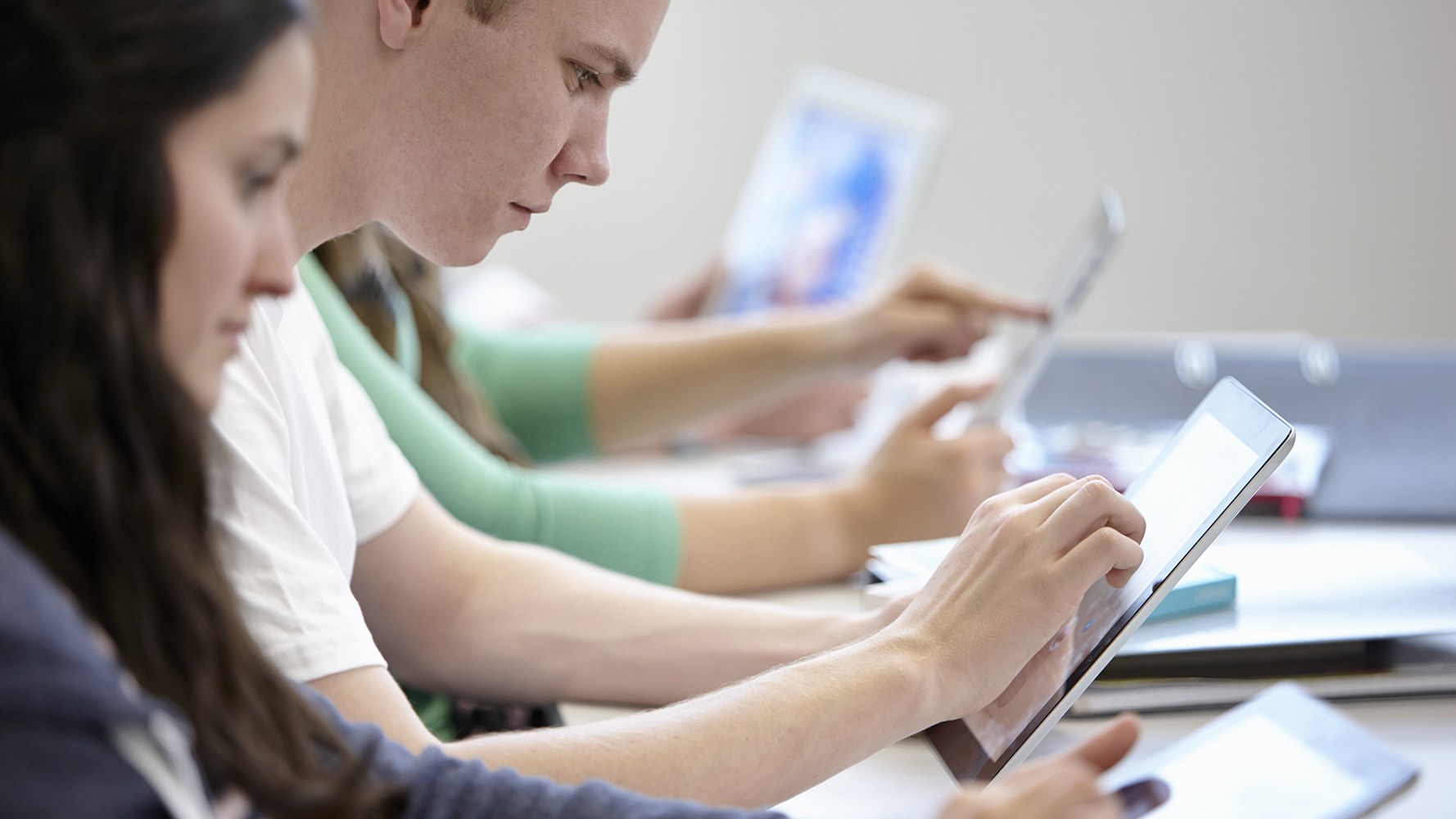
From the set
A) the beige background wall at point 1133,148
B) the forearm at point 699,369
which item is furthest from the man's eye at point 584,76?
the beige background wall at point 1133,148

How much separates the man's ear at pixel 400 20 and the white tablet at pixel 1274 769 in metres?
0.52

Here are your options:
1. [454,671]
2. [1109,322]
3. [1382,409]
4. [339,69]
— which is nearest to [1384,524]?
[1382,409]

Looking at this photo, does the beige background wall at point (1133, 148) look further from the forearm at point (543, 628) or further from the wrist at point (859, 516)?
the forearm at point (543, 628)

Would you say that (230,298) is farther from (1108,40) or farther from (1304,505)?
(1108,40)

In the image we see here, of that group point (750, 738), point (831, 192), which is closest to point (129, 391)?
point (750, 738)

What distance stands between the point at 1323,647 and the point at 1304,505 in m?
0.37

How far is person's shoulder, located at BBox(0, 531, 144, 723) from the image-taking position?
1.22 ft

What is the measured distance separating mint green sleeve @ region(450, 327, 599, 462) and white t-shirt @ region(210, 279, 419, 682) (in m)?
0.72

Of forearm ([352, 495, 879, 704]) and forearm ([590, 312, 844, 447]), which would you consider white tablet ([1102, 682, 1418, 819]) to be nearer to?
forearm ([352, 495, 879, 704])

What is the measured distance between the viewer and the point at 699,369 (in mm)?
1469

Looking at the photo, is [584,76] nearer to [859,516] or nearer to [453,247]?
[453,247]

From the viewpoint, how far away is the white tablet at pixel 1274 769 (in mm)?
492

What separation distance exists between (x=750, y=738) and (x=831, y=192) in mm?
1083

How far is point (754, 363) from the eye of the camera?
1444 mm
